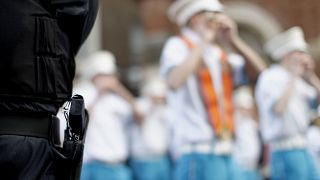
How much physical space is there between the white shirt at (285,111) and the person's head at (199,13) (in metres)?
1.09

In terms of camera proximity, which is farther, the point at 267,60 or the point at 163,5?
the point at 163,5

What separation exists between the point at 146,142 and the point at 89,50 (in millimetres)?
7365

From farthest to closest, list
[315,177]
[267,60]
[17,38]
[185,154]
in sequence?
[267,60], [315,177], [185,154], [17,38]

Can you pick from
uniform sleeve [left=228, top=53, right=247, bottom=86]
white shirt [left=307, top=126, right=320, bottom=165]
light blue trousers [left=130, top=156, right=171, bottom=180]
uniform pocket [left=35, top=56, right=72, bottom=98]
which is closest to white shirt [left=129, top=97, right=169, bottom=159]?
light blue trousers [left=130, top=156, right=171, bottom=180]

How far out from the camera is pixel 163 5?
18875mm

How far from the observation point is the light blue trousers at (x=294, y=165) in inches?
275

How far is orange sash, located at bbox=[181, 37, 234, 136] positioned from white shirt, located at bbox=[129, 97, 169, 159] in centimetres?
480

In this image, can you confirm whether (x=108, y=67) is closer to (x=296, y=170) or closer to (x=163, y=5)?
(x=296, y=170)

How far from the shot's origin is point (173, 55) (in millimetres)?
5949

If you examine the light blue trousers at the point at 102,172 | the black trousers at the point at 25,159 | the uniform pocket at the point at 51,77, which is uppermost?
the uniform pocket at the point at 51,77

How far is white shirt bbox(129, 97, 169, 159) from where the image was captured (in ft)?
36.2

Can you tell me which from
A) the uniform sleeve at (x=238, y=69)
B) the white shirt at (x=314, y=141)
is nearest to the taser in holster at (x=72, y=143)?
the uniform sleeve at (x=238, y=69)

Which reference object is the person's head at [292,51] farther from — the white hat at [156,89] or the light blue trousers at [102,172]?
the white hat at [156,89]

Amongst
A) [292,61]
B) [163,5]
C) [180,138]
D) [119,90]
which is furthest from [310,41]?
[180,138]
